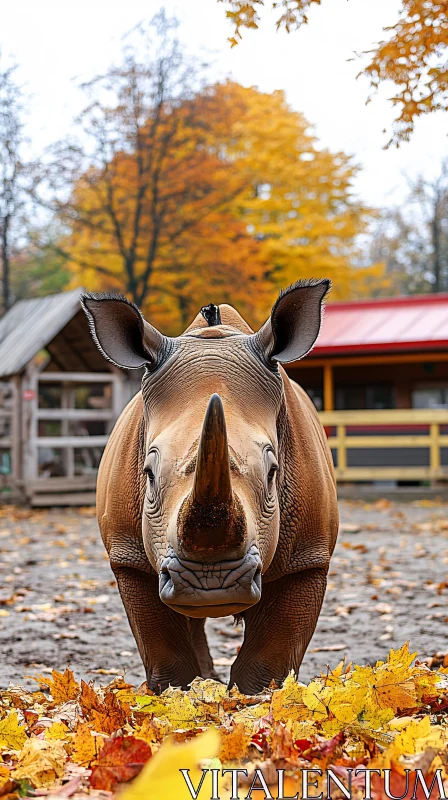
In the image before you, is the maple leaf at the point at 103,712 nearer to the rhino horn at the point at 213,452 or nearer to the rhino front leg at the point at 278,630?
the rhino front leg at the point at 278,630

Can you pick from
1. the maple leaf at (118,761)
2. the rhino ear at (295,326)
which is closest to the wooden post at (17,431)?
the rhino ear at (295,326)

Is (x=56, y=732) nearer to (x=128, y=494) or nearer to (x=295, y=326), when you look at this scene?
(x=128, y=494)

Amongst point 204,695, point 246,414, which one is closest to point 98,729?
point 204,695

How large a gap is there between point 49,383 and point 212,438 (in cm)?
1596

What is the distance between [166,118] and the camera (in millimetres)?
23859

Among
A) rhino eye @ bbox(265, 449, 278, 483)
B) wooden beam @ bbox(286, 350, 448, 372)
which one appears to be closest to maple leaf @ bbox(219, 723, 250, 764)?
rhino eye @ bbox(265, 449, 278, 483)

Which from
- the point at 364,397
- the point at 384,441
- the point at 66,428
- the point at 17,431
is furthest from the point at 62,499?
the point at 364,397

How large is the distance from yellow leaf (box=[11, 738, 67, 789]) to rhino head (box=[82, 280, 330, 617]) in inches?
22.0

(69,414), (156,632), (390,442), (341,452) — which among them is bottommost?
(341,452)

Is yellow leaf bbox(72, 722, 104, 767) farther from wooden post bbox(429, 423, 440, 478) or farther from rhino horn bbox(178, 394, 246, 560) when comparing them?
wooden post bbox(429, 423, 440, 478)

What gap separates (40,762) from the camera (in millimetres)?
2465

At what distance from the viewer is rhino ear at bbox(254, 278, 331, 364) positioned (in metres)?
3.55

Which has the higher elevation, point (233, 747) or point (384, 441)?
point (233, 747)

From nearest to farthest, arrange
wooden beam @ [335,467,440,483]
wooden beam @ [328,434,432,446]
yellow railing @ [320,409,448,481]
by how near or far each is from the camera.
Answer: yellow railing @ [320,409,448,481]
wooden beam @ [328,434,432,446]
wooden beam @ [335,467,440,483]
